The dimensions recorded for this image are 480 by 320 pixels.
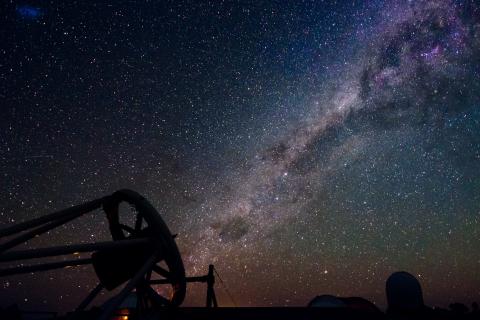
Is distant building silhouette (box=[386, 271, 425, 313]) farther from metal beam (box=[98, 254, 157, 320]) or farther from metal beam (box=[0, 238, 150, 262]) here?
metal beam (box=[0, 238, 150, 262])

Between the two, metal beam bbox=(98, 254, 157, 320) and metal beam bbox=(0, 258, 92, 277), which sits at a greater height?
metal beam bbox=(0, 258, 92, 277)

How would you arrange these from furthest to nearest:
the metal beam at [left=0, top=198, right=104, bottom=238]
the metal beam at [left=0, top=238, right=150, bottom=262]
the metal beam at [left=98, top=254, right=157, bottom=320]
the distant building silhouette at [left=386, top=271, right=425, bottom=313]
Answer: the distant building silhouette at [left=386, top=271, right=425, bottom=313] < the metal beam at [left=0, top=198, right=104, bottom=238] < the metal beam at [left=98, top=254, right=157, bottom=320] < the metal beam at [left=0, top=238, right=150, bottom=262]

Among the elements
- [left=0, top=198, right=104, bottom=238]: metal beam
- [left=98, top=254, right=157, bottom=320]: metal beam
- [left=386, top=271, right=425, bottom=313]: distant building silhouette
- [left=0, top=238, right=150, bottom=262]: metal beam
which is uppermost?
[left=0, top=198, right=104, bottom=238]: metal beam

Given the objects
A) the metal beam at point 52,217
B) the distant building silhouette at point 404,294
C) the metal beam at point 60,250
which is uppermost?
the metal beam at point 52,217

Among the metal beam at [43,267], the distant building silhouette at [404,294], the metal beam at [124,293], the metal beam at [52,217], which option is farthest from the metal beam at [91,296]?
the distant building silhouette at [404,294]

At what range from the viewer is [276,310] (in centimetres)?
1155

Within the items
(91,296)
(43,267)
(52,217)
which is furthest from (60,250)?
(91,296)

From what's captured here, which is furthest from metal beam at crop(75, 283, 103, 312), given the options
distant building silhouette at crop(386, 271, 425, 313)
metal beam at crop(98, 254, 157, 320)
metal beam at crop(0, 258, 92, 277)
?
distant building silhouette at crop(386, 271, 425, 313)

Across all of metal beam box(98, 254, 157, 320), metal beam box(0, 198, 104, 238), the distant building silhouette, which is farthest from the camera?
the distant building silhouette

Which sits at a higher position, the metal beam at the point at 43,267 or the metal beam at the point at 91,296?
the metal beam at the point at 43,267

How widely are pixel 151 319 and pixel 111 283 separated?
155 centimetres

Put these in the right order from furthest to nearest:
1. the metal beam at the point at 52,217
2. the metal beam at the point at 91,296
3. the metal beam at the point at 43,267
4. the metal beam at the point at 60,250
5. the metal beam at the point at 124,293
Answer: the metal beam at the point at 91,296
the metal beam at the point at 43,267
the metal beam at the point at 52,217
the metal beam at the point at 124,293
the metal beam at the point at 60,250

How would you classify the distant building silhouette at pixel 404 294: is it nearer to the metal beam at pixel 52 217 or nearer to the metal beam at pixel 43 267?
the metal beam at pixel 43 267

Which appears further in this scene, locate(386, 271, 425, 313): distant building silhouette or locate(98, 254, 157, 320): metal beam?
locate(386, 271, 425, 313): distant building silhouette
